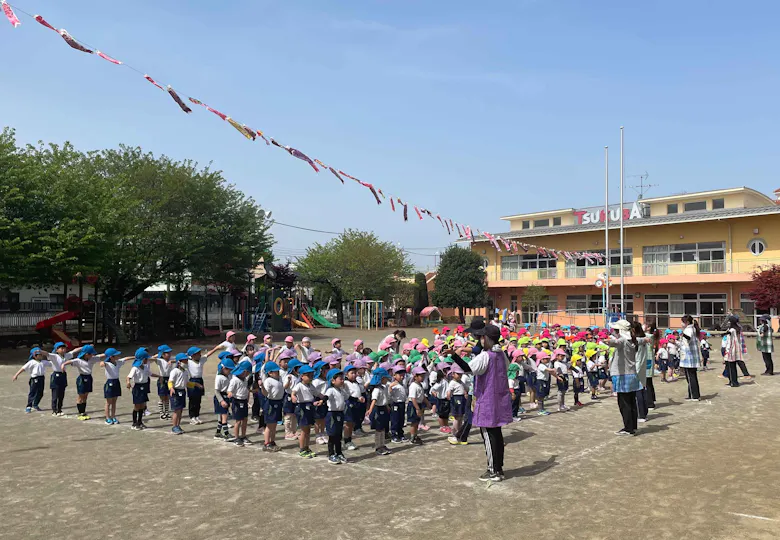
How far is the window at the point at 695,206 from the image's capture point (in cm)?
4412

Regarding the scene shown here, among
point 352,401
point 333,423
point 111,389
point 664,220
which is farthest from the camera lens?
point 664,220

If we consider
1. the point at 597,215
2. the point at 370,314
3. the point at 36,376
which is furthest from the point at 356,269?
the point at 36,376

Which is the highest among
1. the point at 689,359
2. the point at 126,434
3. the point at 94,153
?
the point at 94,153

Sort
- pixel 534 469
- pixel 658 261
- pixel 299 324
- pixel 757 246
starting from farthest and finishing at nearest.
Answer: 1. pixel 299 324
2. pixel 658 261
3. pixel 757 246
4. pixel 534 469

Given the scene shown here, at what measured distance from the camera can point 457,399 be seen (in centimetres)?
1014

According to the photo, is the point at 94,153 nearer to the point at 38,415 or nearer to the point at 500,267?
the point at 38,415

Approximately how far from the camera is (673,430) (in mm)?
10695

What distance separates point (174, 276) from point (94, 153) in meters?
7.60

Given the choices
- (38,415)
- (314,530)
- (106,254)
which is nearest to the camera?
(314,530)

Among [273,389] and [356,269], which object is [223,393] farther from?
[356,269]

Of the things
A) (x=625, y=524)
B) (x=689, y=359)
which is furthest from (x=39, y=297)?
(x=625, y=524)

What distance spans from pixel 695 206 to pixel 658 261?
6.86 m

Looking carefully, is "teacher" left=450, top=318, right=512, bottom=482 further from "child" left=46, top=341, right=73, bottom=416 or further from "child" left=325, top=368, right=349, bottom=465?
"child" left=46, top=341, right=73, bottom=416

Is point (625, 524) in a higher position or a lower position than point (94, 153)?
lower
